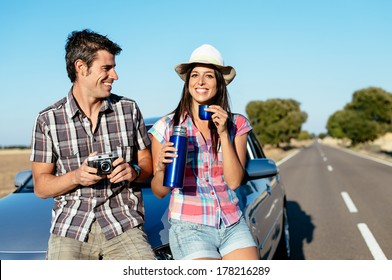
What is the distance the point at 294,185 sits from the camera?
42.6 feet

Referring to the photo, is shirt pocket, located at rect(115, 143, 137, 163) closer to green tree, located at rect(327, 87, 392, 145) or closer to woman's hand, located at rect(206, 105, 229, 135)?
woman's hand, located at rect(206, 105, 229, 135)

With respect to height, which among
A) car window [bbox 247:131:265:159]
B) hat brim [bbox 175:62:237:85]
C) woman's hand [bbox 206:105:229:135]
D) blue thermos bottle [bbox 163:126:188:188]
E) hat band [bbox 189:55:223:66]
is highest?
hat band [bbox 189:55:223:66]

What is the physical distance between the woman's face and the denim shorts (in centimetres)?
74

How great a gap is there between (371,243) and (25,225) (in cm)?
461

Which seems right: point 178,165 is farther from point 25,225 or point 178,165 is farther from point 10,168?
point 10,168

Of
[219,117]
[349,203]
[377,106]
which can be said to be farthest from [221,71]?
[377,106]

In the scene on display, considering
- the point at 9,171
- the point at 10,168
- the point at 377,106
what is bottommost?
the point at 10,168

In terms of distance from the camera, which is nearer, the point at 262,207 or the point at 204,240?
the point at 204,240

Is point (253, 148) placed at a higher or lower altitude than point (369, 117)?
higher

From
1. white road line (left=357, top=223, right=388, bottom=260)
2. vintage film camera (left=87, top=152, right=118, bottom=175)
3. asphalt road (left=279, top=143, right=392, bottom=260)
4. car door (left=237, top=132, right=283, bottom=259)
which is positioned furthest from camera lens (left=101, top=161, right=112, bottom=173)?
white road line (left=357, top=223, right=388, bottom=260)

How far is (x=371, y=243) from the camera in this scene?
18.7ft

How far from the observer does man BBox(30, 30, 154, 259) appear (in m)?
2.25

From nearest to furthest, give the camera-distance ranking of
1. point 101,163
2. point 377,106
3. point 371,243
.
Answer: point 101,163 → point 371,243 → point 377,106
